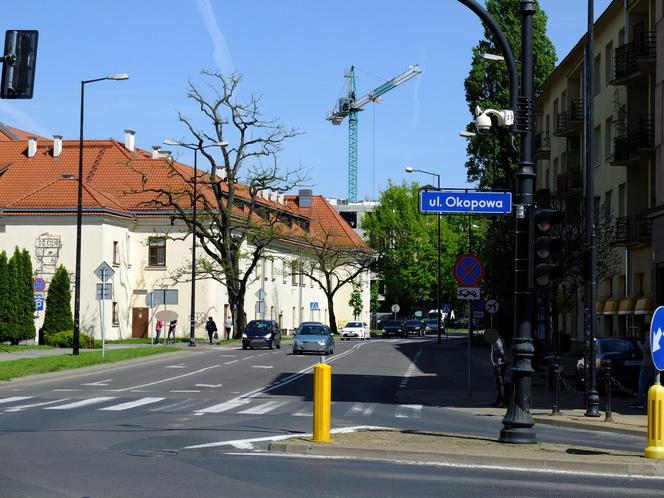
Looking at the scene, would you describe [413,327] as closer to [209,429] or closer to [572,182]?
[572,182]

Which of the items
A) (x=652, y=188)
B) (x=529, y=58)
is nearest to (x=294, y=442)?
(x=529, y=58)

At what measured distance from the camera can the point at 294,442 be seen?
15992 millimetres

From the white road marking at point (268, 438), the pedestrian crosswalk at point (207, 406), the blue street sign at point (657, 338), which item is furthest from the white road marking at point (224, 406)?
the blue street sign at point (657, 338)

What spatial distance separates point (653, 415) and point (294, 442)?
15.9 ft

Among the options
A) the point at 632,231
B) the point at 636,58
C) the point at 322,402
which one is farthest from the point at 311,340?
the point at 322,402

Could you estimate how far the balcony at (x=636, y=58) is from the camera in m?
37.9

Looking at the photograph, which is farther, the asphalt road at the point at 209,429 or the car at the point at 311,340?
the car at the point at 311,340

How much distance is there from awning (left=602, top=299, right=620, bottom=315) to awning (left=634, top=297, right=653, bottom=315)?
384 centimetres

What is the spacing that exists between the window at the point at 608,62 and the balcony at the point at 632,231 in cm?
832

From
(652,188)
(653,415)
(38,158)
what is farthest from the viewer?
(38,158)

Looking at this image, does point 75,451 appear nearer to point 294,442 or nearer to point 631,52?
point 294,442

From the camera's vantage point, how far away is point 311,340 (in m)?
52.2

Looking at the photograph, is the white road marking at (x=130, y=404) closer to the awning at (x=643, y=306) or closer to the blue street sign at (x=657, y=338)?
the blue street sign at (x=657, y=338)

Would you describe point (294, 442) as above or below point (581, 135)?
below
